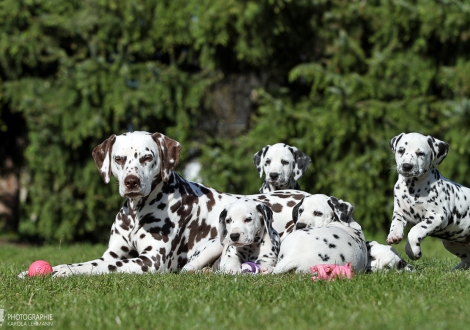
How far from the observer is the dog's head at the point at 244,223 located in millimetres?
7242

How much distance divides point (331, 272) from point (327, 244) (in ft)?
1.77

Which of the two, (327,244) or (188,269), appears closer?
(327,244)

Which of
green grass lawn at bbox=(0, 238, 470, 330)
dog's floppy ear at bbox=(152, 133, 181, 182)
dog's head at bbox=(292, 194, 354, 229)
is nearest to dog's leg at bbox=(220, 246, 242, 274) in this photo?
green grass lawn at bbox=(0, 238, 470, 330)

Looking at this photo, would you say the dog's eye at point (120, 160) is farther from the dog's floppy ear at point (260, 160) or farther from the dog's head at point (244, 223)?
the dog's floppy ear at point (260, 160)

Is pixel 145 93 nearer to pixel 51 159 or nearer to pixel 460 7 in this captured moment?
pixel 51 159

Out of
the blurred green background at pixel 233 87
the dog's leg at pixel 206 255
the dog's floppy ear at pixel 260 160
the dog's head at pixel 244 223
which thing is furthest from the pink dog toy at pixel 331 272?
the blurred green background at pixel 233 87

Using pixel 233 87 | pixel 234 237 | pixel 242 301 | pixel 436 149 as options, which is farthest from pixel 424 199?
pixel 233 87

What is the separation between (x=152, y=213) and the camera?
8016mm

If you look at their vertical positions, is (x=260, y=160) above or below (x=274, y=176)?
above

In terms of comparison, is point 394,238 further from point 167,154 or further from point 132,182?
point 132,182

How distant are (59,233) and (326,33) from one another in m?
7.79

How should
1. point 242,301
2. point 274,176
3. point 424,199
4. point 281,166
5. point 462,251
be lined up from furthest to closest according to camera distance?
point 281,166
point 274,176
point 462,251
point 424,199
point 242,301

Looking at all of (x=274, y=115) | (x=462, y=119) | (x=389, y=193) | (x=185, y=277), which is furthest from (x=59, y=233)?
(x=185, y=277)

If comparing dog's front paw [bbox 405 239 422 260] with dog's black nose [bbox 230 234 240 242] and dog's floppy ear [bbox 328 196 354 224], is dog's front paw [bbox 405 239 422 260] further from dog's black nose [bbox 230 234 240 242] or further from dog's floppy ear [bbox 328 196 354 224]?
dog's black nose [bbox 230 234 240 242]
